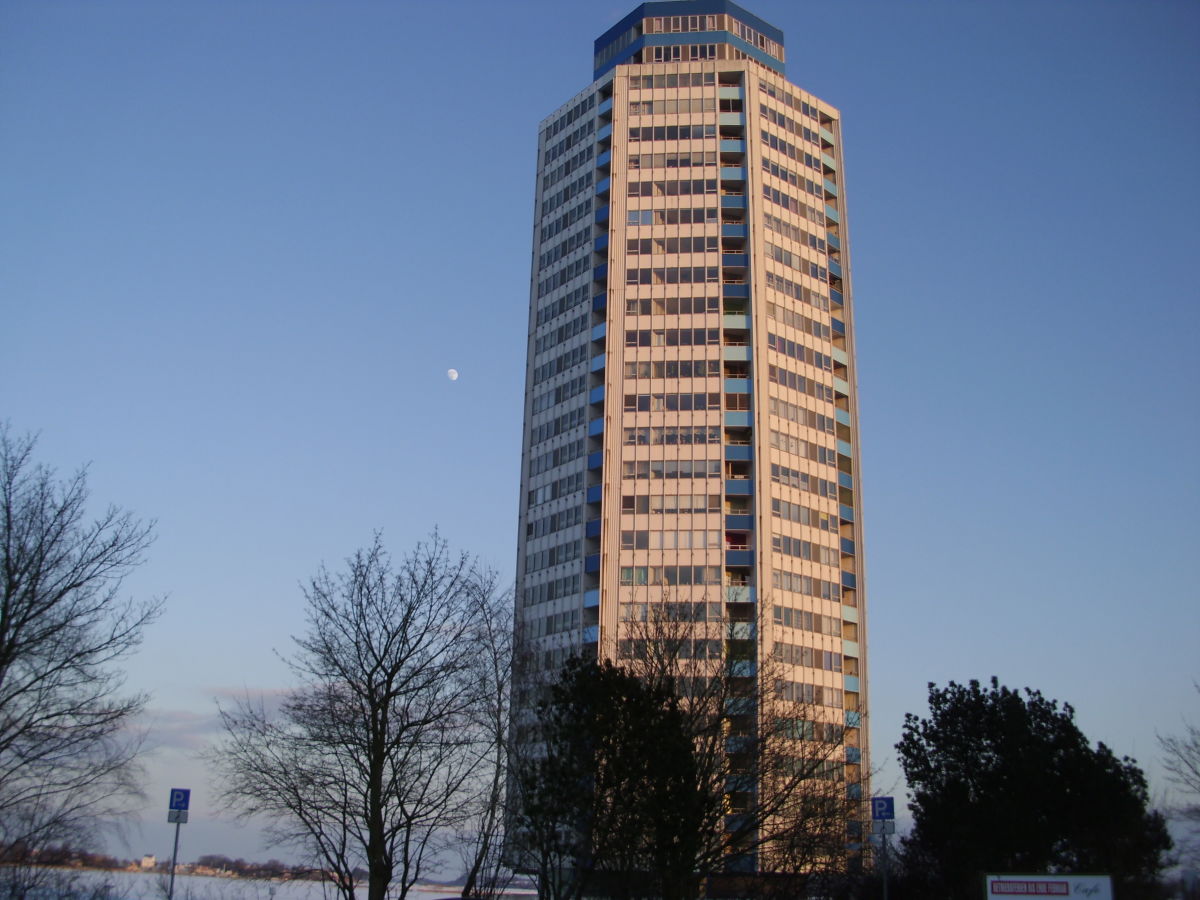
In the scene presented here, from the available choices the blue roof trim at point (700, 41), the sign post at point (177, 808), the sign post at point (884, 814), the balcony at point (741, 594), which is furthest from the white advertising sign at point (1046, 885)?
the blue roof trim at point (700, 41)


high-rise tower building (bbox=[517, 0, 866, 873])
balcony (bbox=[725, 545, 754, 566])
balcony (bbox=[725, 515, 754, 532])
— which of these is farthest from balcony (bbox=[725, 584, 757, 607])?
balcony (bbox=[725, 515, 754, 532])

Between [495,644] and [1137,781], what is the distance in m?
36.0

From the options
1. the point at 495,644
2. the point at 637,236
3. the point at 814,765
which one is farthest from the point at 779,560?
the point at 814,765

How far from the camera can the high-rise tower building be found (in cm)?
10394

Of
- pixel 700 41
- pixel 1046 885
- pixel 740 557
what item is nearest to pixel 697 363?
pixel 740 557

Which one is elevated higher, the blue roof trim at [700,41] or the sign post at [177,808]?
the blue roof trim at [700,41]

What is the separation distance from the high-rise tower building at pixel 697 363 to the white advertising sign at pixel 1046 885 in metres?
63.7

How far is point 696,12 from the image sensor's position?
124 meters

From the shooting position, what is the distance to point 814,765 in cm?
3841

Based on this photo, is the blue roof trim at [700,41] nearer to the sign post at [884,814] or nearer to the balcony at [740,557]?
the balcony at [740,557]

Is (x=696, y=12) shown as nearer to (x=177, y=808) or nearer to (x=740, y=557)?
(x=740, y=557)

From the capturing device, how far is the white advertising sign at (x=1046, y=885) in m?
33.2

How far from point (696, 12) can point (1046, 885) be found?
356ft

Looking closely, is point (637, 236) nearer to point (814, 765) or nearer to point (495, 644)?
point (495, 644)
